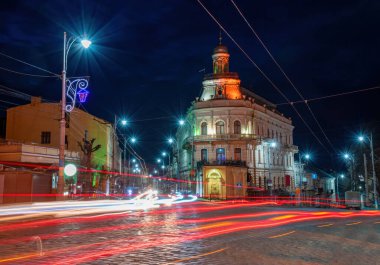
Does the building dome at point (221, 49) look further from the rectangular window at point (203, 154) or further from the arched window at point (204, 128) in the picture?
the rectangular window at point (203, 154)

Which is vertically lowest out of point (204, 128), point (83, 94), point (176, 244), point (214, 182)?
point (176, 244)

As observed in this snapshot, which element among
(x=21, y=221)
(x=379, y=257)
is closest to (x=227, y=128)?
(x=21, y=221)

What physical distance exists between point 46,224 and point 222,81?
55171 millimetres

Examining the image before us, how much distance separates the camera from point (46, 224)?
52.1 feet

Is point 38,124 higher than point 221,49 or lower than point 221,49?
lower

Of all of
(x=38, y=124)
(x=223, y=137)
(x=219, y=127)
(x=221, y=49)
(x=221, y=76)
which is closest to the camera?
(x=38, y=124)

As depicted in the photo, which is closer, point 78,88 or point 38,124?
point 78,88

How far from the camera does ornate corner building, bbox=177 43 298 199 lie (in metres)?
59.8

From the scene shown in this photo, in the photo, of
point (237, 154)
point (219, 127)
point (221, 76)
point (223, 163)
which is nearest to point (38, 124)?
point (223, 163)

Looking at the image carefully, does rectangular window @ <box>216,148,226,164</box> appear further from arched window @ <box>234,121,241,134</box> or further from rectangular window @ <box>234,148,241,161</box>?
arched window @ <box>234,121,241,134</box>

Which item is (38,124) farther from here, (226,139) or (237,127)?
(237,127)

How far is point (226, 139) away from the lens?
6606 cm

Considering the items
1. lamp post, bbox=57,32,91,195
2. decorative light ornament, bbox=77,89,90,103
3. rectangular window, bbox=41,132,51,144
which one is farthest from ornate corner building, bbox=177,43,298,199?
lamp post, bbox=57,32,91,195

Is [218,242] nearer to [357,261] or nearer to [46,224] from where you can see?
[357,261]
